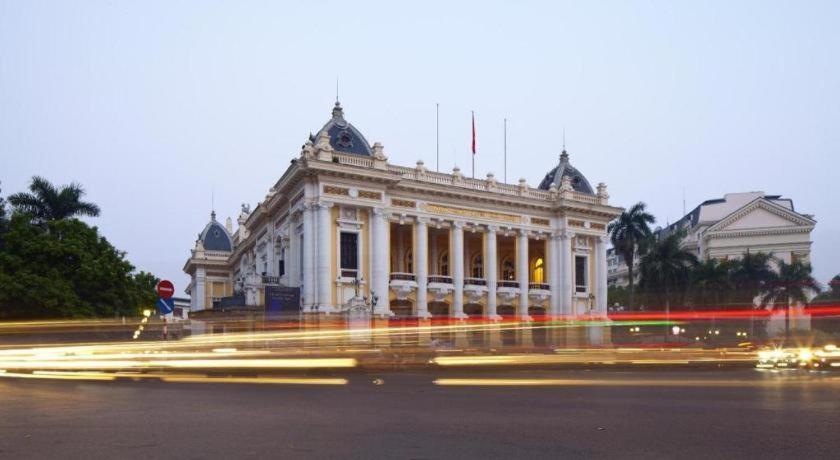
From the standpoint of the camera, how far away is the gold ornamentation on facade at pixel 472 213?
46.5 metres

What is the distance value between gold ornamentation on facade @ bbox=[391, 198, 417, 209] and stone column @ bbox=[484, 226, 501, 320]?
535cm

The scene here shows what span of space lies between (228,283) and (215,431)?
6753 centimetres

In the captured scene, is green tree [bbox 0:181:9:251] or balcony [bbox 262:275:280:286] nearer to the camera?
green tree [bbox 0:181:9:251]

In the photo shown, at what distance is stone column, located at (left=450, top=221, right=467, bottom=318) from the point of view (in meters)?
46.9

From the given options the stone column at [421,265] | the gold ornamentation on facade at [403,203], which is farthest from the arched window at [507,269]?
the gold ornamentation on facade at [403,203]

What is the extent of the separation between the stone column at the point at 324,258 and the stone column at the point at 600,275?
Result: 19.2 metres

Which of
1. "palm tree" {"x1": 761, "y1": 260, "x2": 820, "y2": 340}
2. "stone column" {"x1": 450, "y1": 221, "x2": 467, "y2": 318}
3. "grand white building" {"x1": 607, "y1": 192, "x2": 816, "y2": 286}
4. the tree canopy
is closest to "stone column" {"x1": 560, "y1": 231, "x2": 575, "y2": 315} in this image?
"stone column" {"x1": 450, "y1": 221, "x2": 467, "y2": 318}

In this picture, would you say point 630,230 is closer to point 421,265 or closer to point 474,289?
point 474,289

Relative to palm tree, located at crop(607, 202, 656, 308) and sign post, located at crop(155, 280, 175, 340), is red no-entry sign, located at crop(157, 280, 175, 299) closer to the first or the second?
sign post, located at crop(155, 280, 175, 340)

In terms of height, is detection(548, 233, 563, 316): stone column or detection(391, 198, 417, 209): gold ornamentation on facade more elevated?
detection(391, 198, 417, 209): gold ornamentation on facade

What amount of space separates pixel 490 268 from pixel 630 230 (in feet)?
49.5

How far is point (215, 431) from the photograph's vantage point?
976 cm

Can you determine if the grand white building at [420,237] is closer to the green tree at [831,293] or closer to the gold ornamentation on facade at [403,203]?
the gold ornamentation on facade at [403,203]

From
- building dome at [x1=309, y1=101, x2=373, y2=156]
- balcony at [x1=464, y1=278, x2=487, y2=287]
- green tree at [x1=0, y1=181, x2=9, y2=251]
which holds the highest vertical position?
building dome at [x1=309, y1=101, x2=373, y2=156]
